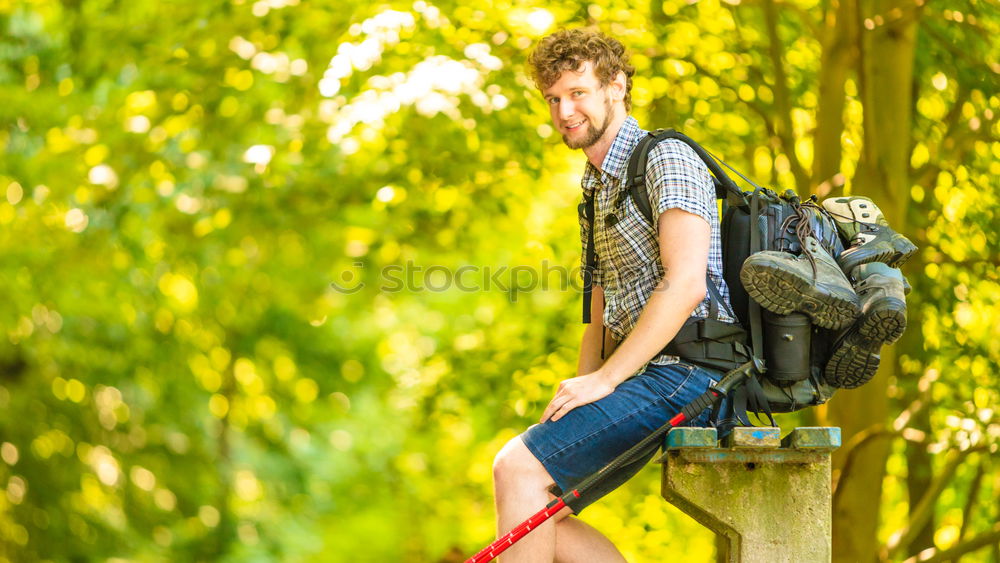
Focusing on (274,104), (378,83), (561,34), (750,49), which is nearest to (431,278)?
(274,104)

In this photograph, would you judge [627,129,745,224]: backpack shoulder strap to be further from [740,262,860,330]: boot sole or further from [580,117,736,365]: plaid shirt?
[740,262,860,330]: boot sole

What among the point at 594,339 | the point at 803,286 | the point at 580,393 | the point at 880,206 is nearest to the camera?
the point at 803,286

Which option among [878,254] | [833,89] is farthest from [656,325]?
[833,89]

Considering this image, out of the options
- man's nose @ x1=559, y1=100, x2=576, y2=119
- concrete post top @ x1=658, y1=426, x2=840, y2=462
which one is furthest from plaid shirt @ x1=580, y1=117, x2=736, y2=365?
concrete post top @ x1=658, y1=426, x2=840, y2=462

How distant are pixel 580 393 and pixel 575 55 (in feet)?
2.90

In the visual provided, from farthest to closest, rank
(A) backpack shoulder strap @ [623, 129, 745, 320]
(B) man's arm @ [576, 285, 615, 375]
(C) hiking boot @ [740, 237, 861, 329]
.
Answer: (B) man's arm @ [576, 285, 615, 375]
(A) backpack shoulder strap @ [623, 129, 745, 320]
(C) hiking boot @ [740, 237, 861, 329]

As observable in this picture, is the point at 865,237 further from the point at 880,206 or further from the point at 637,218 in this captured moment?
the point at 880,206

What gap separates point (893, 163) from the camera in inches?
221

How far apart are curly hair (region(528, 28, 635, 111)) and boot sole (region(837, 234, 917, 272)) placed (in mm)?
764

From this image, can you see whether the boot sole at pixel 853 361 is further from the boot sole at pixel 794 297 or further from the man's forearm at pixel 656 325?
the man's forearm at pixel 656 325

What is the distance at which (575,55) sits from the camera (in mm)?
2979

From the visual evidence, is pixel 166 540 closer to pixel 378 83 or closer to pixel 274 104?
pixel 274 104

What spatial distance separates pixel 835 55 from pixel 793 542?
3.57 metres

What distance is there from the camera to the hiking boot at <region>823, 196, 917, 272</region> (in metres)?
2.88
